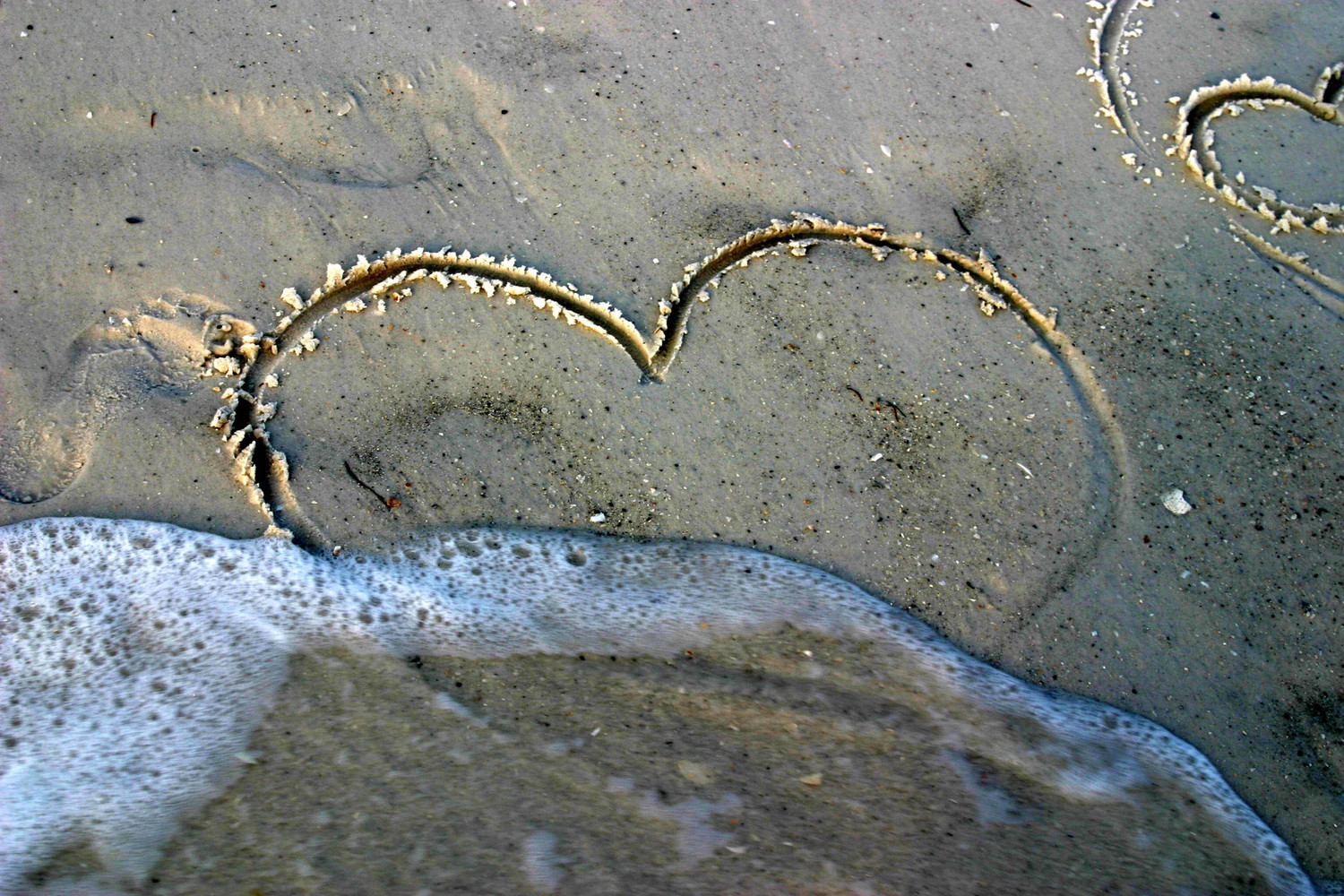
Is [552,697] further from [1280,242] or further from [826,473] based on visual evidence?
[1280,242]

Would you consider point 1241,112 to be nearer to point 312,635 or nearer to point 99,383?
point 312,635

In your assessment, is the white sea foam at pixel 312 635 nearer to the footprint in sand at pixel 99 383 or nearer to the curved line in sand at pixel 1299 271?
the footprint in sand at pixel 99 383

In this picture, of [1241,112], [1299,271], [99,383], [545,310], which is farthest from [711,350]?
[1241,112]

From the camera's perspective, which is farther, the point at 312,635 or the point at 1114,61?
the point at 1114,61

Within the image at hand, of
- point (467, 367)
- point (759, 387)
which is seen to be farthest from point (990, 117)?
point (467, 367)

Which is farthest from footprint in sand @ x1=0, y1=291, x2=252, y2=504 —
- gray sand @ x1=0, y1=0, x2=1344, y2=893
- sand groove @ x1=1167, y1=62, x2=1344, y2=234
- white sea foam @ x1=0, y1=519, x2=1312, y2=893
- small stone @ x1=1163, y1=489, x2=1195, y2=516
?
sand groove @ x1=1167, y1=62, x2=1344, y2=234

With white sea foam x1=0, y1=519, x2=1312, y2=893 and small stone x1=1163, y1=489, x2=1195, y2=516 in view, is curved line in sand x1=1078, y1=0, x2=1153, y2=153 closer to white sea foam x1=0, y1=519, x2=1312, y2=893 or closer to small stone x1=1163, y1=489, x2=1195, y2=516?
small stone x1=1163, y1=489, x2=1195, y2=516
